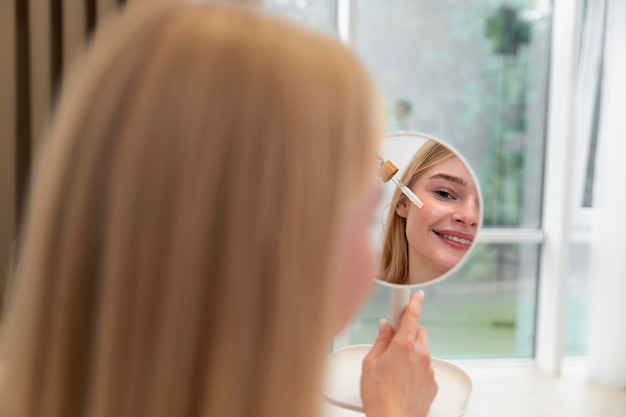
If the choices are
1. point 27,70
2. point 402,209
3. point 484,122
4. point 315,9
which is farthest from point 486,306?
point 27,70

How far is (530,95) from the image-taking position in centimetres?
211

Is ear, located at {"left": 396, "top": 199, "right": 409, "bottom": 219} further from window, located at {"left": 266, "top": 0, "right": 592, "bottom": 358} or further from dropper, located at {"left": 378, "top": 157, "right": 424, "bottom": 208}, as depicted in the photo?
window, located at {"left": 266, "top": 0, "right": 592, "bottom": 358}

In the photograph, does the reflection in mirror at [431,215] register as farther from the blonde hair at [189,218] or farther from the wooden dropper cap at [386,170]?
the blonde hair at [189,218]

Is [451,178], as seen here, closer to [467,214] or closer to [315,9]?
[467,214]

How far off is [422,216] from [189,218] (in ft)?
1.74

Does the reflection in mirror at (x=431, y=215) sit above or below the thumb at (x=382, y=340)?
above

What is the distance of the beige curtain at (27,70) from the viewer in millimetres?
1479

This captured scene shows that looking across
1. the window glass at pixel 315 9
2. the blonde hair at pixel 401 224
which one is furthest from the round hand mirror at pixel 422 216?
the window glass at pixel 315 9

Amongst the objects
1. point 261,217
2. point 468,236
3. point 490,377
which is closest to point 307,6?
point 468,236

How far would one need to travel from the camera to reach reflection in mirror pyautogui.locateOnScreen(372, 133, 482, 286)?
2.65ft

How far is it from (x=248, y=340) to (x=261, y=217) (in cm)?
10

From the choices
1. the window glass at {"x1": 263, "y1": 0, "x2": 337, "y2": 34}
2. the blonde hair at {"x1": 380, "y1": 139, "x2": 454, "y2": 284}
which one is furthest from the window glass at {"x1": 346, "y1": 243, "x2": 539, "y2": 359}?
the blonde hair at {"x1": 380, "y1": 139, "x2": 454, "y2": 284}

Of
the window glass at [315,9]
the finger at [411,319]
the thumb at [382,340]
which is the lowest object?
the thumb at [382,340]

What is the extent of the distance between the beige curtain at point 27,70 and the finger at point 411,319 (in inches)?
48.5
